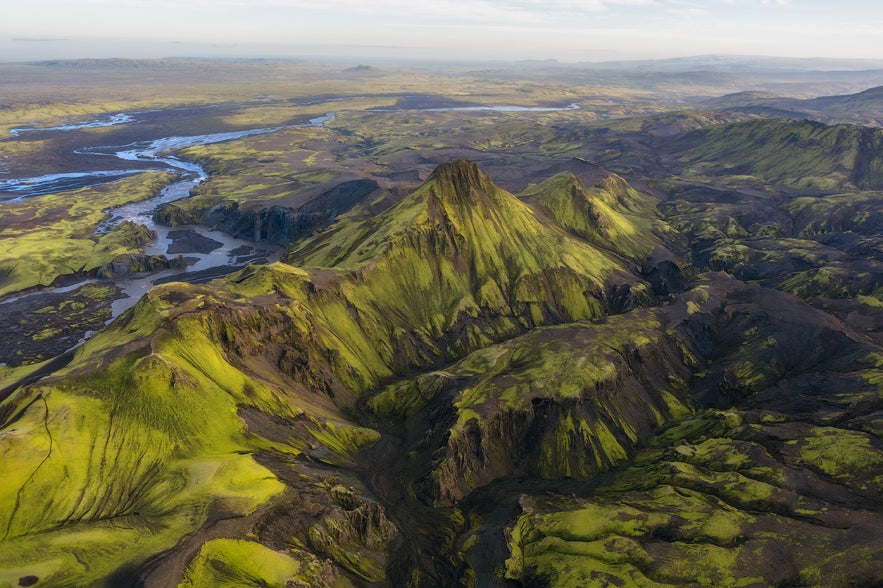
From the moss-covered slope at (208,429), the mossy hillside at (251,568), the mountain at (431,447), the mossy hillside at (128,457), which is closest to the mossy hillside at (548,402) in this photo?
the mountain at (431,447)

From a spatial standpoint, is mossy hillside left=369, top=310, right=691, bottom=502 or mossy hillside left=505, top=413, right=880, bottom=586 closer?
mossy hillside left=505, top=413, right=880, bottom=586

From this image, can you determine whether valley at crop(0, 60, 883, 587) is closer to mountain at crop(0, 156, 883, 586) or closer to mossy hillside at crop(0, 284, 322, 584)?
mossy hillside at crop(0, 284, 322, 584)

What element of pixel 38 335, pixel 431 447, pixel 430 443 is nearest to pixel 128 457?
pixel 431 447

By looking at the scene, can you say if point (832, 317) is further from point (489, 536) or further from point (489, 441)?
point (489, 536)

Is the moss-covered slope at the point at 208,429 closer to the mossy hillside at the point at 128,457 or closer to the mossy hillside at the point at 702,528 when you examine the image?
the mossy hillside at the point at 128,457

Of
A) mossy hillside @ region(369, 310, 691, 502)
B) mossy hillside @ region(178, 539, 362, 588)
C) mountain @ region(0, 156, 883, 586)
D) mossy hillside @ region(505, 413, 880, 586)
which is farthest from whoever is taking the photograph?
mossy hillside @ region(369, 310, 691, 502)

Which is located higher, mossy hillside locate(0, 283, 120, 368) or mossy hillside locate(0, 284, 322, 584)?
mossy hillside locate(0, 284, 322, 584)

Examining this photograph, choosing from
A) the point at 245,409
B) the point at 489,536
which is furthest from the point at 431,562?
the point at 245,409

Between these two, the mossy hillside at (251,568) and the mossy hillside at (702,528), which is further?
the mossy hillside at (702,528)

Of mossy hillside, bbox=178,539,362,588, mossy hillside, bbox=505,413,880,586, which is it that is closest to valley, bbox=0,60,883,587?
mossy hillside, bbox=178,539,362,588
